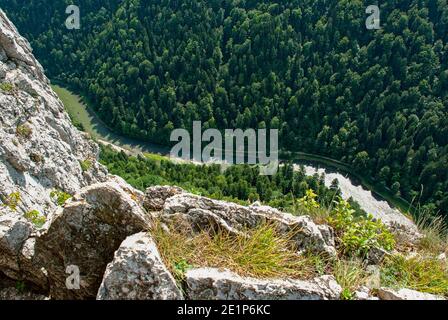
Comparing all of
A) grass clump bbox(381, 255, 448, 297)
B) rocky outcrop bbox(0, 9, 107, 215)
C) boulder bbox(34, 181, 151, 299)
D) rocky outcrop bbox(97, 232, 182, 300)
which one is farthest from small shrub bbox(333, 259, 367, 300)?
rocky outcrop bbox(0, 9, 107, 215)

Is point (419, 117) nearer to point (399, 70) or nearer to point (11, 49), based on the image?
point (399, 70)

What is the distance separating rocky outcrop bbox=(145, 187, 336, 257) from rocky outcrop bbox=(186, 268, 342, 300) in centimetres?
193

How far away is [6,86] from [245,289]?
86.6 feet

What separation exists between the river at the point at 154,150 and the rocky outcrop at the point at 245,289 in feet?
290

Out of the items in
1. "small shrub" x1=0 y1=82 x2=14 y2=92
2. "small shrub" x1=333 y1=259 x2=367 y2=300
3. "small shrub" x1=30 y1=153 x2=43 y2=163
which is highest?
"small shrub" x1=0 y1=82 x2=14 y2=92

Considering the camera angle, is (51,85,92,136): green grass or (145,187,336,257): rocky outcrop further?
(51,85,92,136): green grass

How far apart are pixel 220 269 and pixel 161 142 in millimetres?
118317

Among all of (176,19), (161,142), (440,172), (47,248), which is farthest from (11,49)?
(176,19)

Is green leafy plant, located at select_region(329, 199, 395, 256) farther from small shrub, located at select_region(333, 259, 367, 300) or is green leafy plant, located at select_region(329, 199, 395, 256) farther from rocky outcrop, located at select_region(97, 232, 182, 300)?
rocky outcrop, located at select_region(97, 232, 182, 300)

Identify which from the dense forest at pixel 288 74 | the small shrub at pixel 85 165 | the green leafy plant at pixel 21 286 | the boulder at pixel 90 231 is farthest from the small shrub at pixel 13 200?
the dense forest at pixel 288 74

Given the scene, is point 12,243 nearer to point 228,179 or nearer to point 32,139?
point 32,139

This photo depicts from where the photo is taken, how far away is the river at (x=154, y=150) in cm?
10388

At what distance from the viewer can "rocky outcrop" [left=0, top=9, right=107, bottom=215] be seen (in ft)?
74.8

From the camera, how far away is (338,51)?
142875 millimetres
